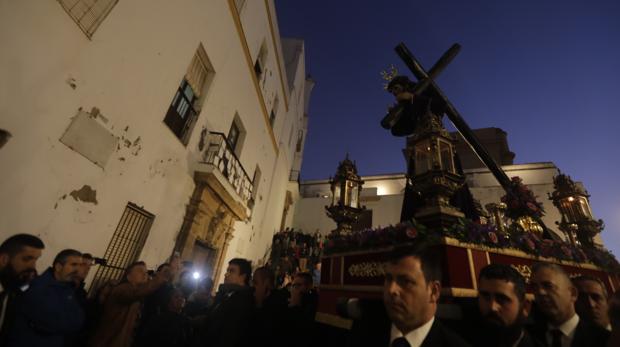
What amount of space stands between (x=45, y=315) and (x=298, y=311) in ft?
7.52

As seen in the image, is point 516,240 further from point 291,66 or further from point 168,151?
point 291,66

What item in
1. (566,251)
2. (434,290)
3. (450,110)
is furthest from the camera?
(450,110)

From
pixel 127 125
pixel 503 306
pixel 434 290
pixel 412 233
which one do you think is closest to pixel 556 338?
pixel 503 306

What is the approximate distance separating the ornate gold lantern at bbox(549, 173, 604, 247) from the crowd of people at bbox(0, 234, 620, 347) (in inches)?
243

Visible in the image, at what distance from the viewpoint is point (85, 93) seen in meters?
4.24

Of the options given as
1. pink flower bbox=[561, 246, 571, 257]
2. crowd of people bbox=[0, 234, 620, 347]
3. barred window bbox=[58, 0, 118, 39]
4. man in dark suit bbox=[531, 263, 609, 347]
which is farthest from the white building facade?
pink flower bbox=[561, 246, 571, 257]

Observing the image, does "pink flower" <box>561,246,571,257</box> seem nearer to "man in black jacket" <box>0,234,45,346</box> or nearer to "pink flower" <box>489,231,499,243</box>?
"pink flower" <box>489,231,499,243</box>

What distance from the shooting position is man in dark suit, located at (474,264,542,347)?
5.50ft

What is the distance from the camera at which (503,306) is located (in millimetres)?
1756

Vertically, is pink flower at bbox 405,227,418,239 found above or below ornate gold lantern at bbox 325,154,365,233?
below

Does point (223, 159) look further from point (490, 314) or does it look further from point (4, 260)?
point (490, 314)

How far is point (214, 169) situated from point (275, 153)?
802 cm

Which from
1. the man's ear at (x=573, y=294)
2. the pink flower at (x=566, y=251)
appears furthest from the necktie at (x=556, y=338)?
the pink flower at (x=566, y=251)

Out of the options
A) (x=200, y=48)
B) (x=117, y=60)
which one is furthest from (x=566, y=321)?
(x=200, y=48)
